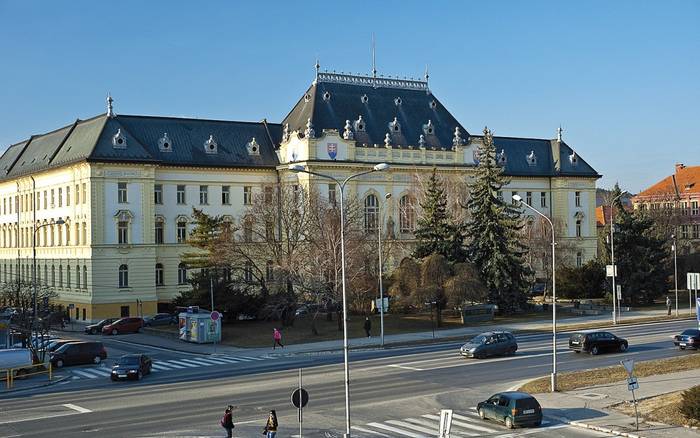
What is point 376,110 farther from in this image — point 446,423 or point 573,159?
point 446,423

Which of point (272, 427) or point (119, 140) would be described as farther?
point (119, 140)

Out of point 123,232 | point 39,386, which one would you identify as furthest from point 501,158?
point 39,386

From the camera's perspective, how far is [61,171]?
79188mm

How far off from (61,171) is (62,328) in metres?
16.7

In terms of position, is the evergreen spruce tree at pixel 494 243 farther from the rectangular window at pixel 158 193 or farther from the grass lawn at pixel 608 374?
the rectangular window at pixel 158 193

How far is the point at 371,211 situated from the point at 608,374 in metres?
52.0

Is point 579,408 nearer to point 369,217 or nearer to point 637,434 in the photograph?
point 637,434

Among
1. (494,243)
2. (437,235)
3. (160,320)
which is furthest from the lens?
(160,320)

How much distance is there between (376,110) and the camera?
89.6 meters

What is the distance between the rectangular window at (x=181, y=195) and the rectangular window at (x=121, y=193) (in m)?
6.20

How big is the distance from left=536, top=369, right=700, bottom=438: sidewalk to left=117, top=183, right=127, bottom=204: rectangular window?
52976 mm

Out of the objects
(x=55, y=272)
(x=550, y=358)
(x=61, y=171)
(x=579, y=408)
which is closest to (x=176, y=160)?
(x=61, y=171)

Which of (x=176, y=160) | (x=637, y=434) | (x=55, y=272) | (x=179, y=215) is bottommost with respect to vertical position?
(x=637, y=434)

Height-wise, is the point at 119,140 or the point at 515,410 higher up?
the point at 119,140
